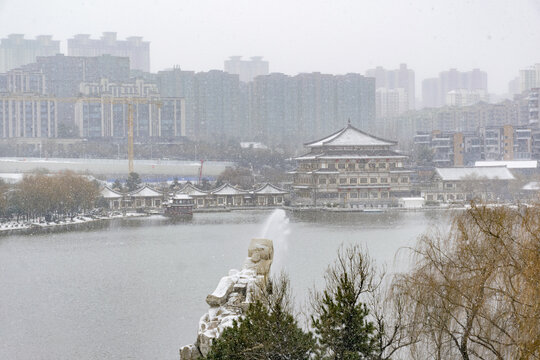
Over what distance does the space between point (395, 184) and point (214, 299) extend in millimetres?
12748

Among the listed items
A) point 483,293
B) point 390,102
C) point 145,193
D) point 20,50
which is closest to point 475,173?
point 145,193

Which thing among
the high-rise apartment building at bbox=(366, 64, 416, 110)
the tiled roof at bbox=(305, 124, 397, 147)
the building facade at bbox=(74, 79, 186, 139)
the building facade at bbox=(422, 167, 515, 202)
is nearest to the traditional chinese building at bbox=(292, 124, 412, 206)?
the tiled roof at bbox=(305, 124, 397, 147)

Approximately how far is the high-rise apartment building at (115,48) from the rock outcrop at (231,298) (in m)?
45.3

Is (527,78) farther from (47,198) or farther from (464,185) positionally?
(47,198)

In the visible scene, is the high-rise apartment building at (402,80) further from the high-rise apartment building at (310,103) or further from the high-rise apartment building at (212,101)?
the high-rise apartment building at (212,101)

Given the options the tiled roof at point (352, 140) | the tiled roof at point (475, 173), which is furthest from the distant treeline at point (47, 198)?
the tiled roof at point (475, 173)

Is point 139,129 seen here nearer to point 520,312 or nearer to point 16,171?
point 16,171

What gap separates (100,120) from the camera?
28047 millimetres

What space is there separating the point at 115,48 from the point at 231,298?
1864 inches

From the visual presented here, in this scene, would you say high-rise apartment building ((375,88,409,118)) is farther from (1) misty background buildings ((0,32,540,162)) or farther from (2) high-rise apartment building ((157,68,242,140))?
(2) high-rise apartment building ((157,68,242,140))

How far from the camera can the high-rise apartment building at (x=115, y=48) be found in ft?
160

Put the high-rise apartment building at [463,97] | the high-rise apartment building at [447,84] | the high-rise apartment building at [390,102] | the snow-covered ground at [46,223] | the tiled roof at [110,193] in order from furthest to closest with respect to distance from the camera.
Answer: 1. the high-rise apartment building at [447,84]
2. the high-rise apartment building at [463,97]
3. the high-rise apartment building at [390,102]
4. the tiled roof at [110,193]
5. the snow-covered ground at [46,223]

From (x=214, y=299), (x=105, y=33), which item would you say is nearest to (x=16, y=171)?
(x=214, y=299)

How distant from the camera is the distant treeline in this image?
11930 millimetres
